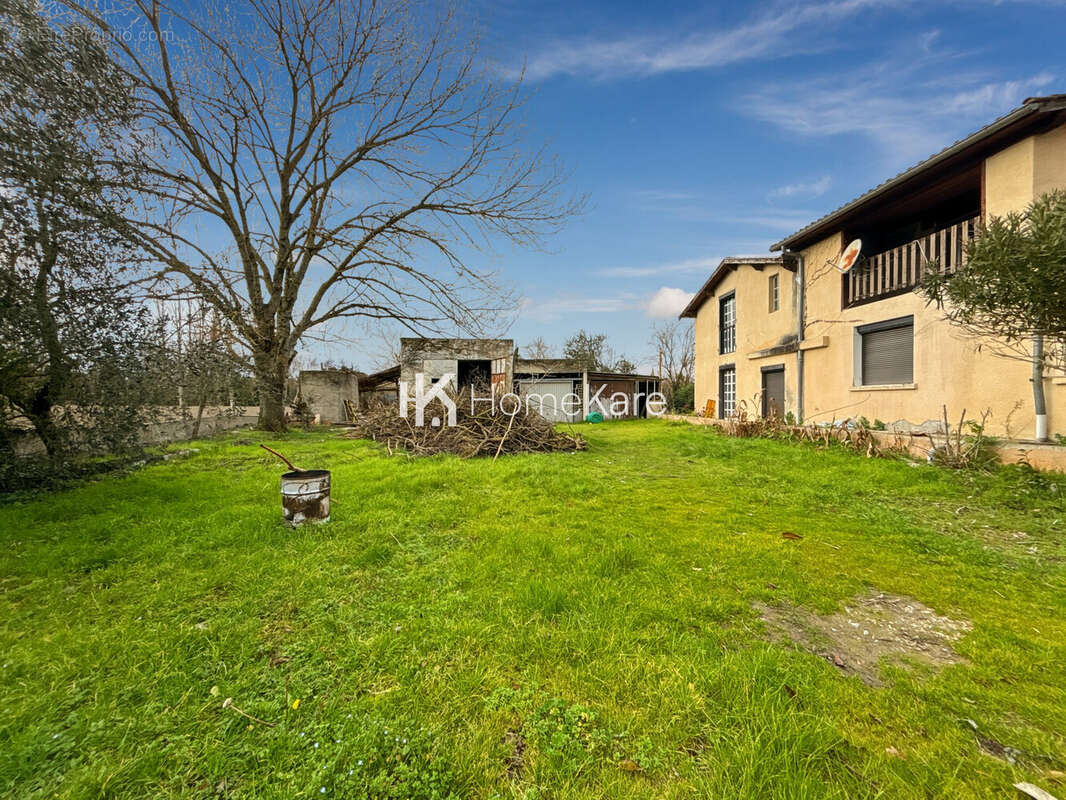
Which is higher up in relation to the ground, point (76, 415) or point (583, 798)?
point (76, 415)

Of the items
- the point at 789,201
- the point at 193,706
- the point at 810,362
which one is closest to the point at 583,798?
the point at 193,706

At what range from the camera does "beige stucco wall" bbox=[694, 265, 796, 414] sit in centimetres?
1097

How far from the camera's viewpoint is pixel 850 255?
8758mm

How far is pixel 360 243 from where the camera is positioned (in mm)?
12023

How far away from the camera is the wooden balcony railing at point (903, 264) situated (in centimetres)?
677

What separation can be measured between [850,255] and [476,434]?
31.5ft

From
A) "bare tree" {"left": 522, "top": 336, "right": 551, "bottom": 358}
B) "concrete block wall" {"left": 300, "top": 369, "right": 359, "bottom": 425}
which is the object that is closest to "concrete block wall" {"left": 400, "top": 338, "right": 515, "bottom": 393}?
"concrete block wall" {"left": 300, "top": 369, "right": 359, "bottom": 425}

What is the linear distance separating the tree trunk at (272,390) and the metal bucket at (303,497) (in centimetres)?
680

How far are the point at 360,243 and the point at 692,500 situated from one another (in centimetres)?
1205

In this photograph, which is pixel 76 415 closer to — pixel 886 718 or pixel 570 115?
pixel 886 718

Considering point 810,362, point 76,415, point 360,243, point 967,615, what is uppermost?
point 360,243

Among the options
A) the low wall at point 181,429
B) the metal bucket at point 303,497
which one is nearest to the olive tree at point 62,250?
the low wall at point 181,429

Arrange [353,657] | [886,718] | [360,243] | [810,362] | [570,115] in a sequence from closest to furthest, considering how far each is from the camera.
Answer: [886,718] < [353,657] < [570,115] < [810,362] < [360,243]

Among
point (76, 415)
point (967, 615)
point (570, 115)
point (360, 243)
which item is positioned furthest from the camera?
point (360, 243)
